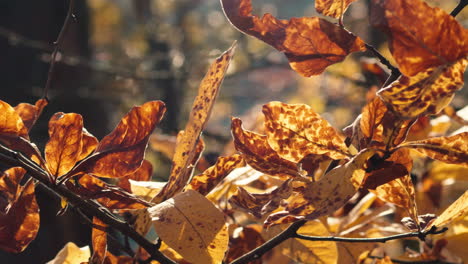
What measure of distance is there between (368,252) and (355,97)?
1.47 meters

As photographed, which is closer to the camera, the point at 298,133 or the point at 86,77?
the point at 298,133

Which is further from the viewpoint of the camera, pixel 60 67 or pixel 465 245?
pixel 60 67

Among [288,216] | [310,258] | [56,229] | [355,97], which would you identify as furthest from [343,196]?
[355,97]

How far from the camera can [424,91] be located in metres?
0.33

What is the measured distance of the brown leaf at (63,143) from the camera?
401mm

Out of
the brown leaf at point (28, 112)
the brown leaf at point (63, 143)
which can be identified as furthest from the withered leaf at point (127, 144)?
the brown leaf at point (28, 112)

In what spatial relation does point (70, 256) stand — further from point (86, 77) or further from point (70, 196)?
point (86, 77)

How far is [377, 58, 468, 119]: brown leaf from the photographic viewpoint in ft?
1.08

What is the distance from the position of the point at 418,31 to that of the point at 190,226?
0.66ft

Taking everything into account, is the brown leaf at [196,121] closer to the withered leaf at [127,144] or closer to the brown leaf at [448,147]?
the withered leaf at [127,144]

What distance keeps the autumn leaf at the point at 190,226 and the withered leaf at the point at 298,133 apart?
68 mm

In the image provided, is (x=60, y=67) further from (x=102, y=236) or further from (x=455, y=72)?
(x=455, y=72)

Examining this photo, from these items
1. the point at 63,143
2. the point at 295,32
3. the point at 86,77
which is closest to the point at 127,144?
the point at 63,143

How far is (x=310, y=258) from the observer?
0.53 m
